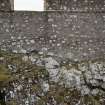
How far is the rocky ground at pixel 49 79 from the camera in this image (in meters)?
16.1

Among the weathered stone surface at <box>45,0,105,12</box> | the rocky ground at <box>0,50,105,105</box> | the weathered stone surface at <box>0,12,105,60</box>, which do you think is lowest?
the rocky ground at <box>0,50,105,105</box>

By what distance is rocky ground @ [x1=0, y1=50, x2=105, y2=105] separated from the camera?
1606 cm

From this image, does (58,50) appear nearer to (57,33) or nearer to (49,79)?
(57,33)

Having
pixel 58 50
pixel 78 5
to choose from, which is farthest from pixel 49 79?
pixel 78 5

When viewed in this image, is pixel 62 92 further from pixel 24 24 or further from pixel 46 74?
pixel 24 24

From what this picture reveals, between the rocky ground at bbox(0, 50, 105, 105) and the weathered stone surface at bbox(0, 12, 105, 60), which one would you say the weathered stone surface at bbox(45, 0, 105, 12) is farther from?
the rocky ground at bbox(0, 50, 105, 105)

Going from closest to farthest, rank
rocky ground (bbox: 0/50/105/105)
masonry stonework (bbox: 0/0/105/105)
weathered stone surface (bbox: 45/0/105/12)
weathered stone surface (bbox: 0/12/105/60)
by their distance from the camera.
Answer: rocky ground (bbox: 0/50/105/105)
masonry stonework (bbox: 0/0/105/105)
weathered stone surface (bbox: 0/12/105/60)
weathered stone surface (bbox: 45/0/105/12)

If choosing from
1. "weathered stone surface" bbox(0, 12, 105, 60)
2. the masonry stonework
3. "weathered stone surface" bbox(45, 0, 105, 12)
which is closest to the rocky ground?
the masonry stonework

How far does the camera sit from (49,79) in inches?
643

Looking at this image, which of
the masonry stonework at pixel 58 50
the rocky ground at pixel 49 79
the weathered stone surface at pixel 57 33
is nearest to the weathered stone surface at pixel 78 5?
the masonry stonework at pixel 58 50

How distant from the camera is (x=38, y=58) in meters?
16.6

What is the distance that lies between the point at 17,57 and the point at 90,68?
6.36 ft

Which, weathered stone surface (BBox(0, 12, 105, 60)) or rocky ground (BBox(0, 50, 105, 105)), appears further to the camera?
weathered stone surface (BBox(0, 12, 105, 60))

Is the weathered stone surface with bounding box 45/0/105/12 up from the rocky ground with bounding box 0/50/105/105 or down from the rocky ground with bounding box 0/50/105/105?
up
